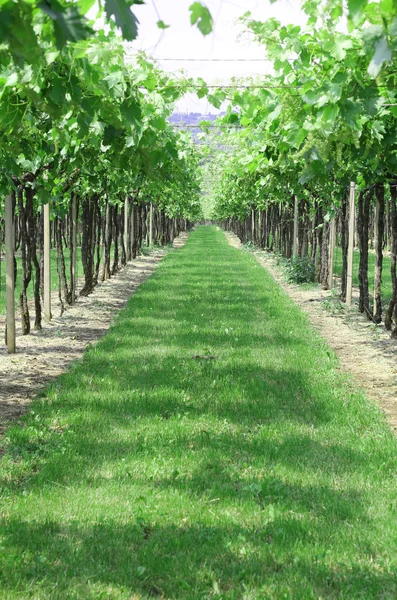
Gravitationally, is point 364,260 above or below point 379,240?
below

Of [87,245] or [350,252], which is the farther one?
[87,245]

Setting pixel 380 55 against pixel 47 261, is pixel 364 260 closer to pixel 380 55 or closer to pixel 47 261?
pixel 47 261

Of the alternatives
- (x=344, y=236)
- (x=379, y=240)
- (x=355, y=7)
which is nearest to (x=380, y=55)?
(x=355, y=7)

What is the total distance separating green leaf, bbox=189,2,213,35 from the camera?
2.16 metres

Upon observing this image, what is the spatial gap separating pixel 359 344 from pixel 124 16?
821 cm

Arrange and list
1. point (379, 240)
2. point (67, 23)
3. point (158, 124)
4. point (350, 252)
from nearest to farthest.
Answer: point (67, 23), point (158, 124), point (379, 240), point (350, 252)

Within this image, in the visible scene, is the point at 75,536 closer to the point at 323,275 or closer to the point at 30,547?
the point at 30,547

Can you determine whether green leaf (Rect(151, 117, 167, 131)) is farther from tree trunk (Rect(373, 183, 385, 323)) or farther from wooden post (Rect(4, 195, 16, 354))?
tree trunk (Rect(373, 183, 385, 323))

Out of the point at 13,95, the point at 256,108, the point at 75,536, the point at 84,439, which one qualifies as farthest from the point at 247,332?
the point at 75,536

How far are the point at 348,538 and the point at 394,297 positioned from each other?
6.88m

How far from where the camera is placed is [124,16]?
213cm

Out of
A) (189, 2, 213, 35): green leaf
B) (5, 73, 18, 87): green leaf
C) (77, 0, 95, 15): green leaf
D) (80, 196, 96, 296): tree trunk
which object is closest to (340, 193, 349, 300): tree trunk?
(80, 196, 96, 296): tree trunk

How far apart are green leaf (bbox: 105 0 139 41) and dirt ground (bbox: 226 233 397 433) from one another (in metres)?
4.56

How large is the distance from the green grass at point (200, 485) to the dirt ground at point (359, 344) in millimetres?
316
